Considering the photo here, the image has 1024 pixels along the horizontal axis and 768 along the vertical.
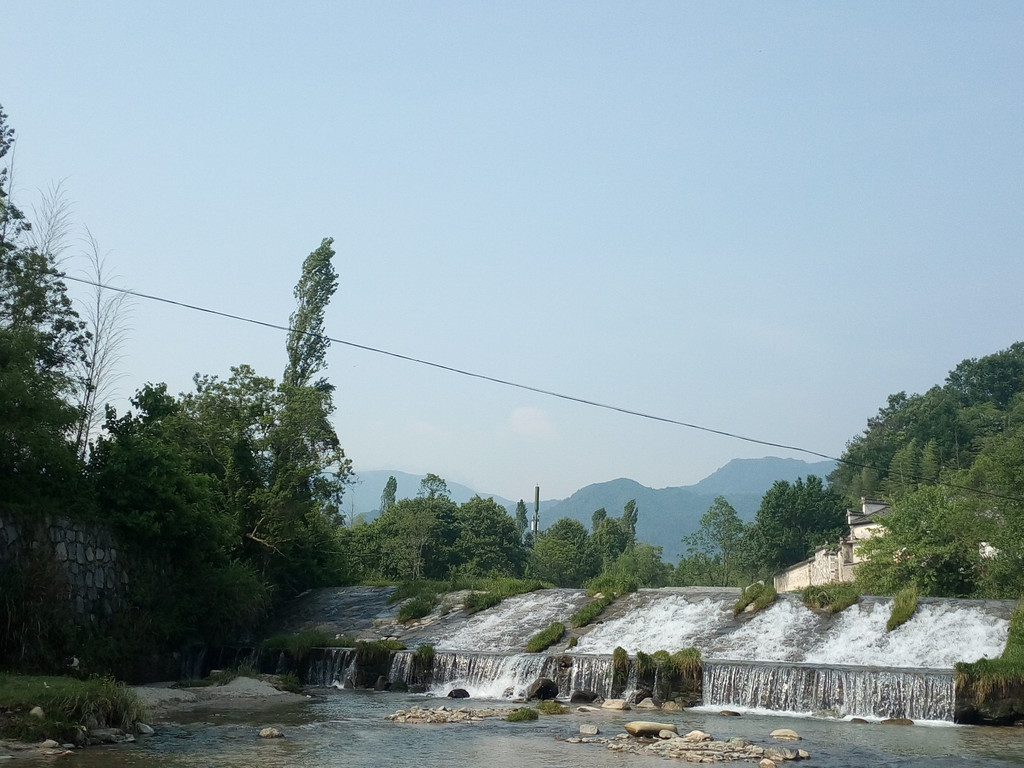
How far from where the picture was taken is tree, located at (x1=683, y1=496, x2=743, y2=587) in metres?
76.0

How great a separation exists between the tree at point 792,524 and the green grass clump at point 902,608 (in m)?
49.3

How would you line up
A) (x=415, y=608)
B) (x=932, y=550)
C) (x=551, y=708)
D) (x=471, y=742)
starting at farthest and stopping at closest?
1. (x=932, y=550)
2. (x=415, y=608)
3. (x=551, y=708)
4. (x=471, y=742)

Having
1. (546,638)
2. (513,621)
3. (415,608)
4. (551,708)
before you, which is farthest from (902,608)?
(415,608)

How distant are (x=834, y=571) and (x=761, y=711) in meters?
45.3

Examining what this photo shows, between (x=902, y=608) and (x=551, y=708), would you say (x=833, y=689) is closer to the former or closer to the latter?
(x=551, y=708)

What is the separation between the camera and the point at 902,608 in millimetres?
24953

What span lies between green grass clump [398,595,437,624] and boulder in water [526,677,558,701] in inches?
410

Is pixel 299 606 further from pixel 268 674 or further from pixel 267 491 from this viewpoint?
pixel 268 674

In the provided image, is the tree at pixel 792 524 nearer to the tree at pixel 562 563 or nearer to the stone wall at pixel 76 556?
the tree at pixel 562 563

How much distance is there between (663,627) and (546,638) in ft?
11.3

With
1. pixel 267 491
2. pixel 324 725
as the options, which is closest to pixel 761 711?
Answer: pixel 324 725

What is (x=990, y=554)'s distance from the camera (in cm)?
3206

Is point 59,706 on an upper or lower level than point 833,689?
lower

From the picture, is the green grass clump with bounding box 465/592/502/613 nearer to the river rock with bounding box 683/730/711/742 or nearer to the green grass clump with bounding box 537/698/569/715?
the green grass clump with bounding box 537/698/569/715
